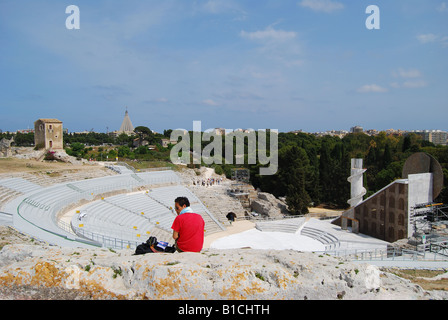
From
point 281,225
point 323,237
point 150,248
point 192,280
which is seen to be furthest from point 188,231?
point 281,225

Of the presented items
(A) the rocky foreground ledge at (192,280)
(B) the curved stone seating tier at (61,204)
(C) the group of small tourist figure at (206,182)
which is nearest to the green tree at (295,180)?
(C) the group of small tourist figure at (206,182)

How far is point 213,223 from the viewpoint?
79.4ft

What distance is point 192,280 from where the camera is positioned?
3.63 m

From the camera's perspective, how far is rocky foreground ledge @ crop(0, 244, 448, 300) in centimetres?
361

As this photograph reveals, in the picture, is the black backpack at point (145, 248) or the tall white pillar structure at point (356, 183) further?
the tall white pillar structure at point (356, 183)

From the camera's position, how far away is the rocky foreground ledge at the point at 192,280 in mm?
3607

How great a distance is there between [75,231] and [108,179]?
11355 mm

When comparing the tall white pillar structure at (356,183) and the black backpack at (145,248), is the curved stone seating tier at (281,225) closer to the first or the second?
the tall white pillar structure at (356,183)

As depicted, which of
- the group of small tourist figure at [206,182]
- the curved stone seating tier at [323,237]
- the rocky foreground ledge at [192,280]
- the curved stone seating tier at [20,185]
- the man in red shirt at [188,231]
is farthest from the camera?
the group of small tourist figure at [206,182]

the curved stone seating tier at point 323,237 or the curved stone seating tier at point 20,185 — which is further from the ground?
the curved stone seating tier at point 20,185

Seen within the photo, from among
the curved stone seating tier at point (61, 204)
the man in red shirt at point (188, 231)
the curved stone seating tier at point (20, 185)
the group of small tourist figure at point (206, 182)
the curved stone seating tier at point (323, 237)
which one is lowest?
the curved stone seating tier at point (323, 237)

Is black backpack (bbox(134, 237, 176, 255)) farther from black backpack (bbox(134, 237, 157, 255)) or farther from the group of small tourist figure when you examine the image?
the group of small tourist figure

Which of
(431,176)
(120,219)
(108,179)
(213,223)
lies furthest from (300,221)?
(108,179)
